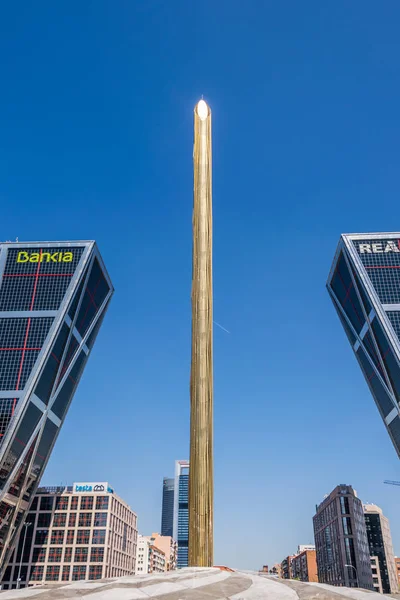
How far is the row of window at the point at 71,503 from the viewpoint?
112 meters

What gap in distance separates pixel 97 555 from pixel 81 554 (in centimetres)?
322

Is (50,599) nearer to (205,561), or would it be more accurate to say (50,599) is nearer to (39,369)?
(205,561)

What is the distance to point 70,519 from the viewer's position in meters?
111

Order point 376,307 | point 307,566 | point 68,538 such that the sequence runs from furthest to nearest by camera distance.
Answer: point 307,566 → point 68,538 → point 376,307

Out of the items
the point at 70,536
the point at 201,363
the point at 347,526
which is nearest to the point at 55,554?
the point at 70,536

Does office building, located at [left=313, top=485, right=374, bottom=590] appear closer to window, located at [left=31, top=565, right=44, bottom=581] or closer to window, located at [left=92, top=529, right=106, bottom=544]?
window, located at [left=92, top=529, right=106, bottom=544]

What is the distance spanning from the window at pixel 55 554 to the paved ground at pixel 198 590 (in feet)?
305

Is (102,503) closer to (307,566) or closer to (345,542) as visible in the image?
(345,542)

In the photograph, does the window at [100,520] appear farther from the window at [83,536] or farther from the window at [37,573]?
the window at [37,573]

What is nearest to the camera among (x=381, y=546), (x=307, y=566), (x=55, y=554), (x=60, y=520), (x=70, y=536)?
(x=55, y=554)

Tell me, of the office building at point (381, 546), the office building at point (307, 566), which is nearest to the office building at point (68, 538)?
the office building at point (381, 546)

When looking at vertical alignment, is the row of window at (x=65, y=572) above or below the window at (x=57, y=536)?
below

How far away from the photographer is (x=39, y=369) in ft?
247

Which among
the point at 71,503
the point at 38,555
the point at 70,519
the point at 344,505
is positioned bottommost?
the point at 38,555
